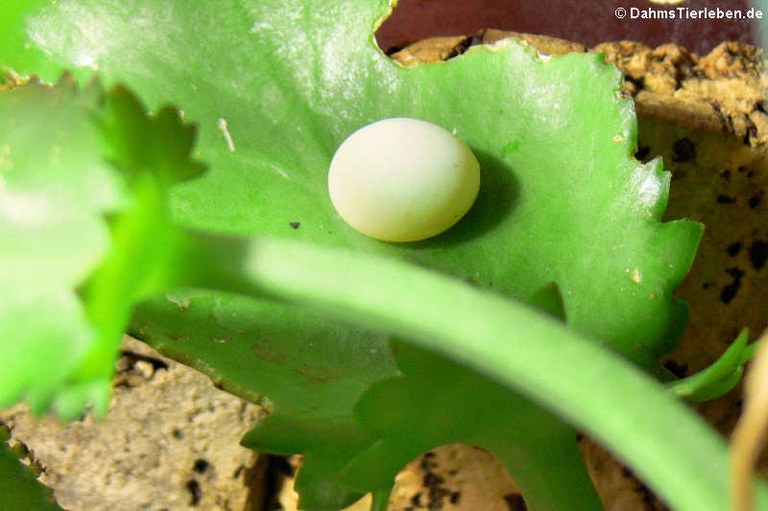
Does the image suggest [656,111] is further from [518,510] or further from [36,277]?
[36,277]

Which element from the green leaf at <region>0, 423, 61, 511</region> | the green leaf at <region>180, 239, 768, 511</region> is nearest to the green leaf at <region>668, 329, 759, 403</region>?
the green leaf at <region>180, 239, 768, 511</region>

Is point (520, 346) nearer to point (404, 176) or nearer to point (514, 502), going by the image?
point (404, 176)

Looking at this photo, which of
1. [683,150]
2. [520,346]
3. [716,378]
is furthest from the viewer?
[683,150]

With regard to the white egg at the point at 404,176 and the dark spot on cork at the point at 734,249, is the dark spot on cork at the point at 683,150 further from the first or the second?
the white egg at the point at 404,176

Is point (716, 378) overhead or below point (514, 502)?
overhead

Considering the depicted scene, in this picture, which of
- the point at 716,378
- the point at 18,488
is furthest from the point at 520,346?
the point at 18,488

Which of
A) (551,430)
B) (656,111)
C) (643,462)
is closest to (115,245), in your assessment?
(643,462)

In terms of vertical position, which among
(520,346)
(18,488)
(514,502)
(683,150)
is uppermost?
(520,346)
